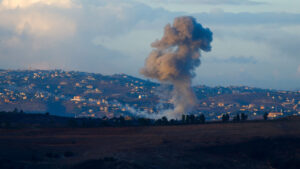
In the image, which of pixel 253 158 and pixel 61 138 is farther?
pixel 61 138

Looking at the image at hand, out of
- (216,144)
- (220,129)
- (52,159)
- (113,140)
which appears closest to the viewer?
(52,159)

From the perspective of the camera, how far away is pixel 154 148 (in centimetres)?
7612

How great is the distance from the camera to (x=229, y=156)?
7431 centimetres

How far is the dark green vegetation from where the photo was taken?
66.9 metres

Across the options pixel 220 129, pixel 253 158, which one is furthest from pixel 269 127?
pixel 253 158

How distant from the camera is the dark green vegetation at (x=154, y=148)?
6688 centimetres

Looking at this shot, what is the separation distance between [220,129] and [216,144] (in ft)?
60.9

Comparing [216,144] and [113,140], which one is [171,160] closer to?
[216,144]

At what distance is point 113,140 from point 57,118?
42.0 metres

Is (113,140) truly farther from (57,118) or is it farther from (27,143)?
(57,118)

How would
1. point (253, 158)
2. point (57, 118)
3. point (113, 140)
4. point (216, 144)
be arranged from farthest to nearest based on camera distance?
1. point (57, 118)
2. point (113, 140)
3. point (216, 144)
4. point (253, 158)

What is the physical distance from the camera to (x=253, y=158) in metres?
74.2

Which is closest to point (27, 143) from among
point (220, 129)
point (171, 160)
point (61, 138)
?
point (61, 138)

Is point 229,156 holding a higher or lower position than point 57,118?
lower
